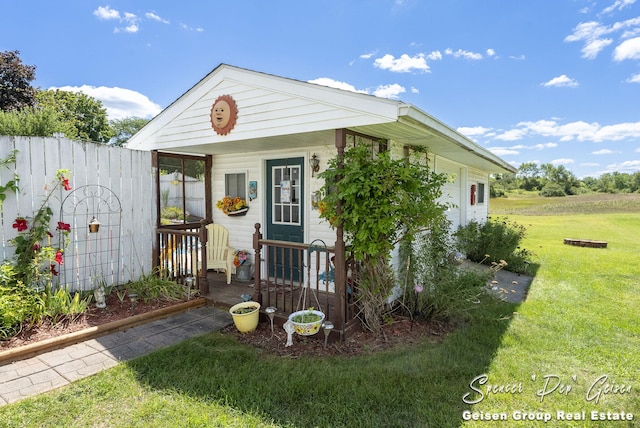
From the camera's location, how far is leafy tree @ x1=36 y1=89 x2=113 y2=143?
19.9m

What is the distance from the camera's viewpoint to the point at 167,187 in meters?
5.70

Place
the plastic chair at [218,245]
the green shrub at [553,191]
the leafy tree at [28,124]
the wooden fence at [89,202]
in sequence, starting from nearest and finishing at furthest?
1. the wooden fence at [89,202]
2. the plastic chair at [218,245]
3. the leafy tree at [28,124]
4. the green shrub at [553,191]

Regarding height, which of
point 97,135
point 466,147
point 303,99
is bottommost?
point 466,147

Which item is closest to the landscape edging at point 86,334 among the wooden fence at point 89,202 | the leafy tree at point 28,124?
the wooden fence at point 89,202

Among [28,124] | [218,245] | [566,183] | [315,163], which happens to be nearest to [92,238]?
[218,245]

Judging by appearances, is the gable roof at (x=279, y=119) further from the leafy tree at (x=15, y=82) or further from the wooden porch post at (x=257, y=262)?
the leafy tree at (x=15, y=82)

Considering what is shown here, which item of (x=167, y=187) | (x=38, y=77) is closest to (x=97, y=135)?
(x=38, y=77)

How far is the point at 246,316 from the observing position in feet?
11.9

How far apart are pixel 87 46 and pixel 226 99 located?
39.7 feet

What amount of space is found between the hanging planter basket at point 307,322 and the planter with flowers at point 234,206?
280 centimetres

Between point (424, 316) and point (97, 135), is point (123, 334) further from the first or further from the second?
point (97, 135)

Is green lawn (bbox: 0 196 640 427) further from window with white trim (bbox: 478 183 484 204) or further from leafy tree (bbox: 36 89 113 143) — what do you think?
leafy tree (bbox: 36 89 113 143)

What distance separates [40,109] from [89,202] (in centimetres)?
1345

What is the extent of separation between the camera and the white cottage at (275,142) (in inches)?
140
